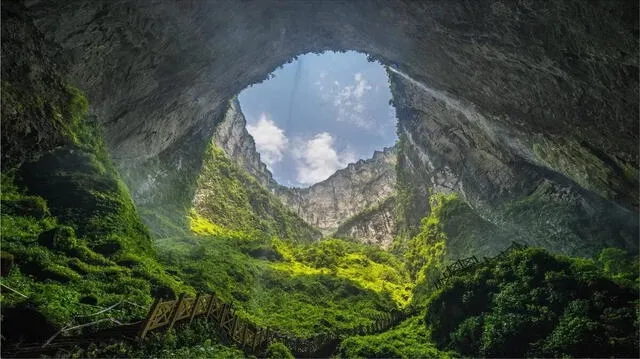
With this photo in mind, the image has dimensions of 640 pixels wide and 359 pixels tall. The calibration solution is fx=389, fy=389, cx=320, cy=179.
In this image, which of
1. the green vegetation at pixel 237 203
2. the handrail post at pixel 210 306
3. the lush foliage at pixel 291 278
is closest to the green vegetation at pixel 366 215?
the green vegetation at pixel 237 203

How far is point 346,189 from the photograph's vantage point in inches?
3509

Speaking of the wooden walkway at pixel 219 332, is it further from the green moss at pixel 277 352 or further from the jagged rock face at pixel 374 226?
the jagged rock face at pixel 374 226

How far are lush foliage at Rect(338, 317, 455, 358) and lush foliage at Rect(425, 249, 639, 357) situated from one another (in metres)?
0.78

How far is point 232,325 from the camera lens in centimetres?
1645

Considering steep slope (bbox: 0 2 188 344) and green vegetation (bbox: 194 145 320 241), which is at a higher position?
green vegetation (bbox: 194 145 320 241)

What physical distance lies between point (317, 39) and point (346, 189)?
2548 inches

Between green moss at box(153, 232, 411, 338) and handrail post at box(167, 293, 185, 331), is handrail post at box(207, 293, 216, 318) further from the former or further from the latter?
green moss at box(153, 232, 411, 338)

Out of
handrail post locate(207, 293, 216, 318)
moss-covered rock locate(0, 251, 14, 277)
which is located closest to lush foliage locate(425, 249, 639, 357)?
handrail post locate(207, 293, 216, 318)

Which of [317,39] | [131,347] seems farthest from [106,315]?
[317,39]

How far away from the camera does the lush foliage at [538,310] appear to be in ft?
46.9

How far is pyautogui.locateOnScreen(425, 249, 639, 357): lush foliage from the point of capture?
46.9ft

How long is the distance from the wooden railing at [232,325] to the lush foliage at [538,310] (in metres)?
5.97

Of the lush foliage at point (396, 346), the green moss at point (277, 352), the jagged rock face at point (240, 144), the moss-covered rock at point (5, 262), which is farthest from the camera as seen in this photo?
the jagged rock face at point (240, 144)

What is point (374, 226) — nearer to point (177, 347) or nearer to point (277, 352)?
point (277, 352)
